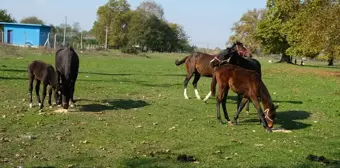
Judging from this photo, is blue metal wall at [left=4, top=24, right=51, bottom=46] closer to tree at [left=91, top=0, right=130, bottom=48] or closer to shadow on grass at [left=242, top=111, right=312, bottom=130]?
tree at [left=91, top=0, right=130, bottom=48]

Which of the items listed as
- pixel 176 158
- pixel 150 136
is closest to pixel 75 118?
pixel 150 136

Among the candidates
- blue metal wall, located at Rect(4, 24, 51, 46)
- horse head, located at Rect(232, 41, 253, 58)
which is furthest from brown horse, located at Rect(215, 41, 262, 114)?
blue metal wall, located at Rect(4, 24, 51, 46)

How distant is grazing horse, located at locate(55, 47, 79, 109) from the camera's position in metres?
13.2

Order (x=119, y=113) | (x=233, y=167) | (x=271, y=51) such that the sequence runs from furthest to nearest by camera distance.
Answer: (x=271, y=51)
(x=119, y=113)
(x=233, y=167)

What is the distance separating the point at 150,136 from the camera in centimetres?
1038

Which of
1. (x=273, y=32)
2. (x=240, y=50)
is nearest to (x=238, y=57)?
(x=240, y=50)

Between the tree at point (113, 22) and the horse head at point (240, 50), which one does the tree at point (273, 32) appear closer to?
the tree at point (113, 22)

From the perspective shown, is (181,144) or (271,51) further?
(271,51)

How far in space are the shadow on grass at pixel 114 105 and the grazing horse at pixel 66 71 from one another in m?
0.65

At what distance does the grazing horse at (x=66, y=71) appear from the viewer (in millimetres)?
13250

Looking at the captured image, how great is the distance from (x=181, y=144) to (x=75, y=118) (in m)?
3.99

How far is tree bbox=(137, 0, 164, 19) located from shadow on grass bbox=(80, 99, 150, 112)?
3648 inches

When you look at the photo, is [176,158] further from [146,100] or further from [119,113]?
[146,100]

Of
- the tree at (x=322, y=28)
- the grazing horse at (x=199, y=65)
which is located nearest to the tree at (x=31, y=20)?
the tree at (x=322, y=28)
